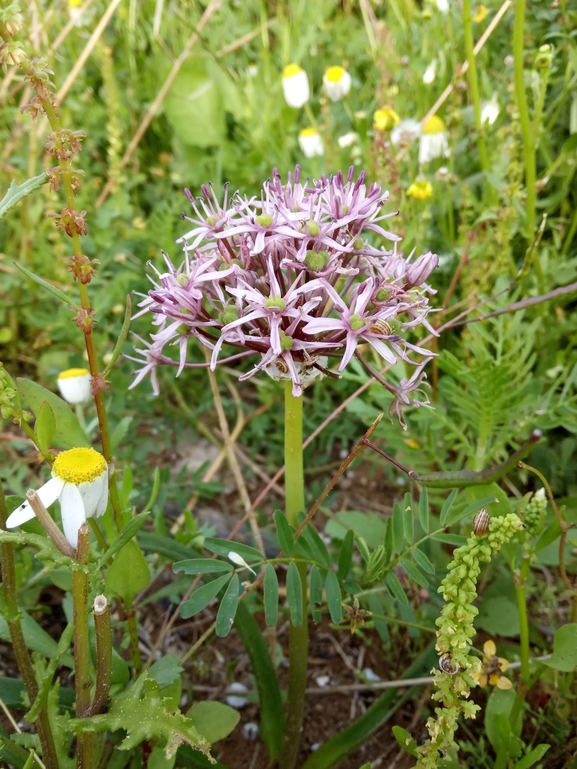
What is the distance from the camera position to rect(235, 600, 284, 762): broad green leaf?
82 cm

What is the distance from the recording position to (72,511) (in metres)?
0.60

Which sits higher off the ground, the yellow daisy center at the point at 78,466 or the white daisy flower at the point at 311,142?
the white daisy flower at the point at 311,142

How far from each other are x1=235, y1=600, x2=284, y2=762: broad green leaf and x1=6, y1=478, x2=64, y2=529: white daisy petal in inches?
13.2

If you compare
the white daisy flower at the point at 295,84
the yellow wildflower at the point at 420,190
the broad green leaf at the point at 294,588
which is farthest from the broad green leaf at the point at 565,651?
the white daisy flower at the point at 295,84

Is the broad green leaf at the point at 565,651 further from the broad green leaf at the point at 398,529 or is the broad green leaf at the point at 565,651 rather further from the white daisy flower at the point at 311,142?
the white daisy flower at the point at 311,142

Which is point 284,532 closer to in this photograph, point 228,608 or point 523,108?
point 228,608

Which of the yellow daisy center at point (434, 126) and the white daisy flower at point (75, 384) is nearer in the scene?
the white daisy flower at point (75, 384)

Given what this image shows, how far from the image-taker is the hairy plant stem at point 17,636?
2.17 feet

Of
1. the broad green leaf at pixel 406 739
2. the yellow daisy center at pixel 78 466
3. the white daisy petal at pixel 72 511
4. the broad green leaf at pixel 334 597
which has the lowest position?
the broad green leaf at pixel 406 739

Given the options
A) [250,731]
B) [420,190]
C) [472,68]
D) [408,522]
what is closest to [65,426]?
[408,522]

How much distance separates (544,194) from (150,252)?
1.16 meters

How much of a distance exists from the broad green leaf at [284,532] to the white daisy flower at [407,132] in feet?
3.25

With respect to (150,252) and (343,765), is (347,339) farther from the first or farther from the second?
(150,252)

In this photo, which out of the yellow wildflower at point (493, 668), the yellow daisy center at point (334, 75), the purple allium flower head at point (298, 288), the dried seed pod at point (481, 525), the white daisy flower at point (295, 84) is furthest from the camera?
the white daisy flower at point (295, 84)
